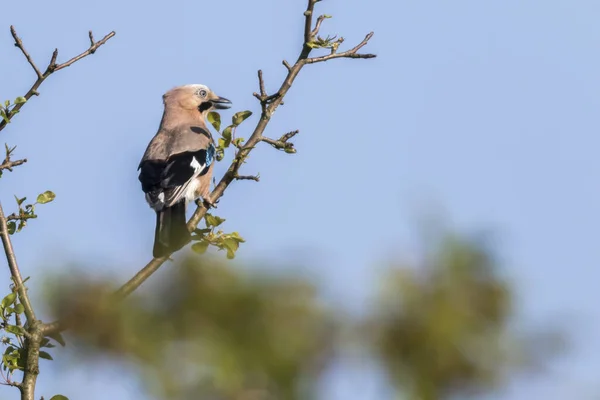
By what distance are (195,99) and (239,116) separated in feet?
13.9

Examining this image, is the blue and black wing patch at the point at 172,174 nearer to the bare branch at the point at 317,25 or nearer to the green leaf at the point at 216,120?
the green leaf at the point at 216,120

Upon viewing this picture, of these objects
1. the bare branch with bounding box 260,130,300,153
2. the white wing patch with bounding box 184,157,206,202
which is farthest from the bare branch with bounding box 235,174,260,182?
the white wing patch with bounding box 184,157,206,202

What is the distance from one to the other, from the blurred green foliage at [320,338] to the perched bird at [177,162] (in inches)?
167

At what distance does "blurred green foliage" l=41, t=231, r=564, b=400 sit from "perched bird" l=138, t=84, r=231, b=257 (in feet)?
13.9

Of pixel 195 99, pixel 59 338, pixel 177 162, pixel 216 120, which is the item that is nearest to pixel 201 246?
pixel 216 120

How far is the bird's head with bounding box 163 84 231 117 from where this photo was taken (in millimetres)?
9734

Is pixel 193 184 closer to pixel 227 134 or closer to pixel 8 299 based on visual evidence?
pixel 227 134

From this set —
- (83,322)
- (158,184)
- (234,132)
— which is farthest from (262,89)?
(83,322)

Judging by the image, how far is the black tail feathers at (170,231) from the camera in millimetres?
5934

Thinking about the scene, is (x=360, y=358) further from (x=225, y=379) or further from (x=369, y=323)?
(x=225, y=379)

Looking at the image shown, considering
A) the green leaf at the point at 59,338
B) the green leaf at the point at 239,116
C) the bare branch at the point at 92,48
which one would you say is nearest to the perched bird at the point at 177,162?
the green leaf at the point at 239,116

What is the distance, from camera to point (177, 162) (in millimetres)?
8078

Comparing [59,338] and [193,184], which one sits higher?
[193,184]

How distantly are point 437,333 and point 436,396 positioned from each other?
0.31ft
